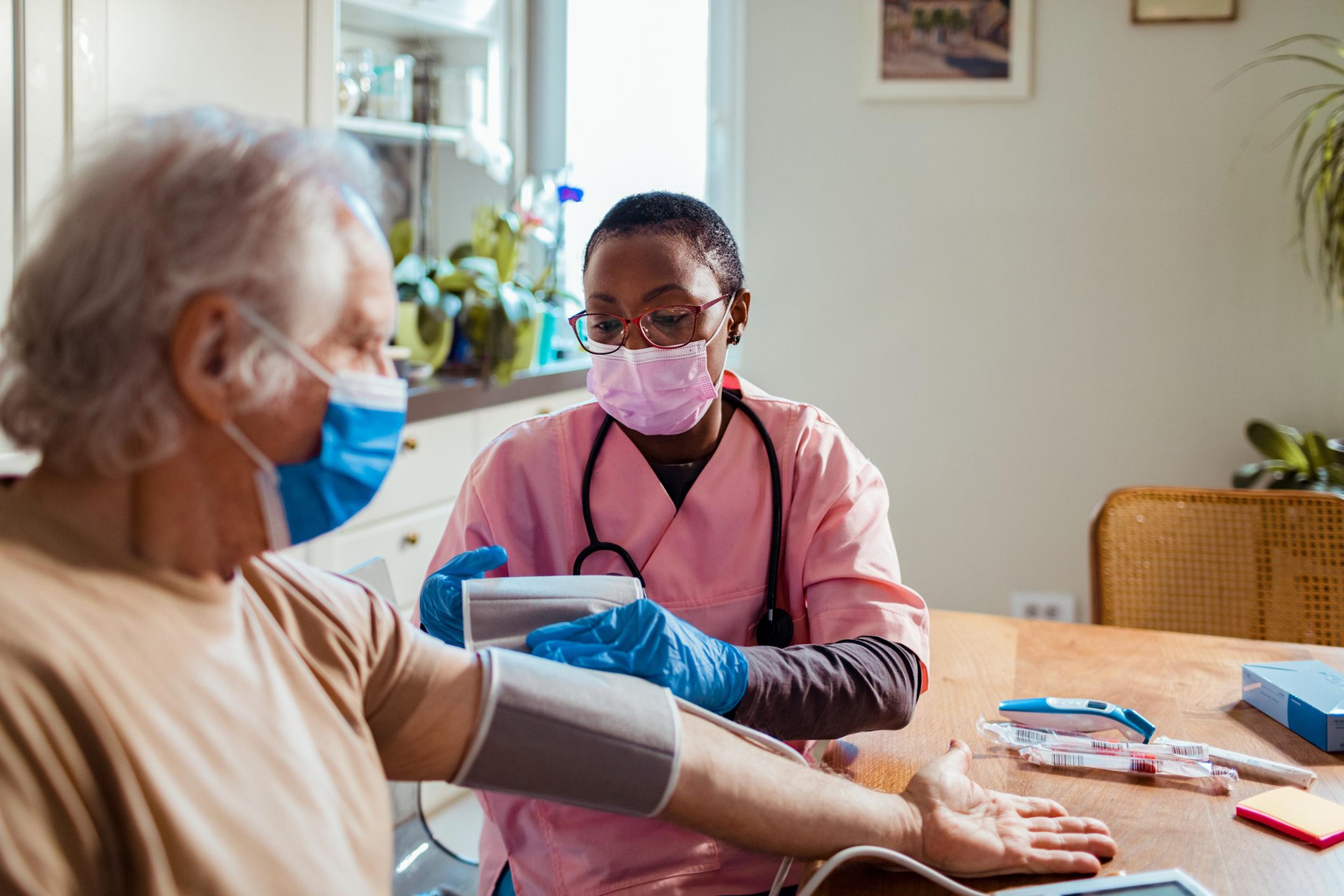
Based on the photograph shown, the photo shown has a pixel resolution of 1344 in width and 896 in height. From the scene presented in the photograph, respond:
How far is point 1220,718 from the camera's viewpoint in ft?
4.10

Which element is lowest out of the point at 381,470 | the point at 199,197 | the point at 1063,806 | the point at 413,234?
the point at 1063,806

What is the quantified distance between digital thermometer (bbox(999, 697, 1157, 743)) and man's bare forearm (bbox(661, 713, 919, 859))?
286 millimetres

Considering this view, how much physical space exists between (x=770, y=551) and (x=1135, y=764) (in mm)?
447

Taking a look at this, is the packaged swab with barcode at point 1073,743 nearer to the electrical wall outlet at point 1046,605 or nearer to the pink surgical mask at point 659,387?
the pink surgical mask at point 659,387

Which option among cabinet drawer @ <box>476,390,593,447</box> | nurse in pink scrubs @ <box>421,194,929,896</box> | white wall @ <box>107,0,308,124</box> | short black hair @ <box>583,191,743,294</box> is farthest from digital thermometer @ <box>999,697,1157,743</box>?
white wall @ <box>107,0,308,124</box>

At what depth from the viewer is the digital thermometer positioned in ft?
3.77

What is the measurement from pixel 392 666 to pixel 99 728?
270 millimetres

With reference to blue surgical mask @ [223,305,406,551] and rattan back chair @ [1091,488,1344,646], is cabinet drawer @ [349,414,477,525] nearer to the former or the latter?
rattan back chair @ [1091,488,1344,646]

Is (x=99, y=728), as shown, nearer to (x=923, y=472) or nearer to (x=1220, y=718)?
(x=1220, y=718)

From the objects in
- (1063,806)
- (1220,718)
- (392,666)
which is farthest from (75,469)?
(1220,718)

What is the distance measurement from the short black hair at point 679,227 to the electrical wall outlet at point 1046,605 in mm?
2165

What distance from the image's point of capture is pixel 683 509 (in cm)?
130

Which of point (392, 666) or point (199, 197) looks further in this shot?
point (392, 666)

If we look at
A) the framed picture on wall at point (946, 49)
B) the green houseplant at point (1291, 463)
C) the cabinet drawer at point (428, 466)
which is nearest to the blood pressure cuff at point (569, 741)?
the cabinet drawer at point (428, 466)
